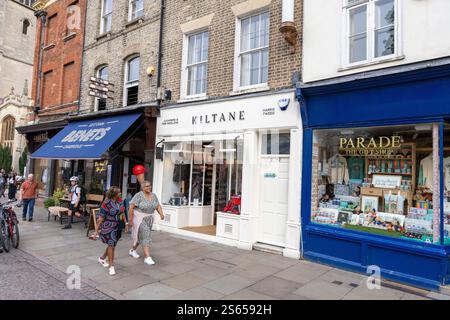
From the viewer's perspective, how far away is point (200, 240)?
873 centimetres

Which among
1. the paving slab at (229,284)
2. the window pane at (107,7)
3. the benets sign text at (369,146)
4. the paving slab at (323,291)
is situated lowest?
the paving slab at (229,284)

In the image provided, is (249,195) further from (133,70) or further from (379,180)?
(133,70)

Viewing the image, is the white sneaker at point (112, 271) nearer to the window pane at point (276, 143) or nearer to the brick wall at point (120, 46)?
the window pane at point (276, 143)

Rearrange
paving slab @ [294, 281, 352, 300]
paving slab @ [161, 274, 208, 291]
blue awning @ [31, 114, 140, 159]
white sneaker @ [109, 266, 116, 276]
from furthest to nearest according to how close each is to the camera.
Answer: blue awning @ [31, 114, 140, 159], white sneaker @ [109, 266, 116, 276], paving slab @ [161, 274, 208, 291], paving slab @ [294, 281, 352, 300]

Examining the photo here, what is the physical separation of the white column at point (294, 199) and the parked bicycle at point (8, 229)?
255 inches

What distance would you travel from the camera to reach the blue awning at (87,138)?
32.3 ft

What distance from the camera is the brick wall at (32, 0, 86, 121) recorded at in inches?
563

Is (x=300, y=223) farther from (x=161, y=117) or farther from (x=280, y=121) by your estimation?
(x=161, y=117)

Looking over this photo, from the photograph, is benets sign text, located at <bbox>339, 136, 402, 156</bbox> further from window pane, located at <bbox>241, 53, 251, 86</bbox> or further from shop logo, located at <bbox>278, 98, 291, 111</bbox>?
window pane, located at <bbox>241, 53, 251, 86</bbox>

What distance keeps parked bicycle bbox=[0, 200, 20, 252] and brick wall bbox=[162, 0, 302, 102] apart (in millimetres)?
5485

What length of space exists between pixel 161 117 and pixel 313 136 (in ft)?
17.1

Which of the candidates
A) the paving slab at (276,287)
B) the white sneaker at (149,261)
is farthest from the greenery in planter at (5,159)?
the paving slab at (276,287)

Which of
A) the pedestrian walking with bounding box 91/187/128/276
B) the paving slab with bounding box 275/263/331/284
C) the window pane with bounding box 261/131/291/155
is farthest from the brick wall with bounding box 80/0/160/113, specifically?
the paving slab with bounding box 275/263/331/284

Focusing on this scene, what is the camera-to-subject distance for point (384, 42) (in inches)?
250
